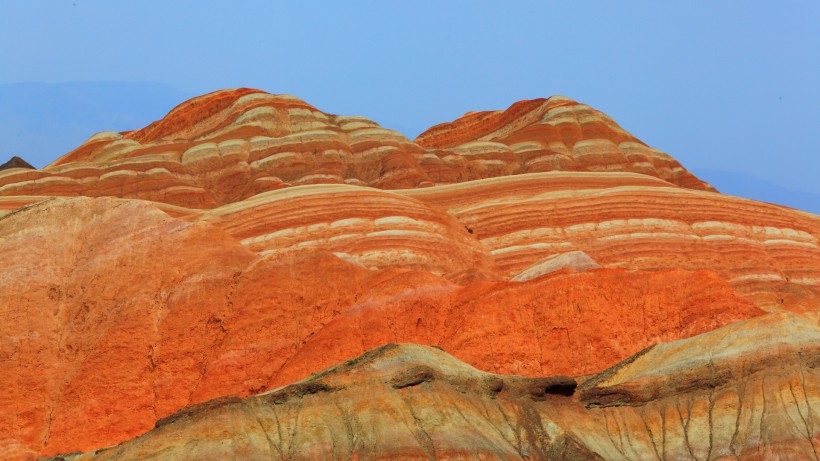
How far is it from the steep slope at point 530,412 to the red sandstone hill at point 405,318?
91 mm

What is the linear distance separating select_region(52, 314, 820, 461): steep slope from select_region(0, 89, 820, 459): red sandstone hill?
3.6 inches

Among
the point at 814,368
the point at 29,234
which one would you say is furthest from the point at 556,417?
the point at 29,234

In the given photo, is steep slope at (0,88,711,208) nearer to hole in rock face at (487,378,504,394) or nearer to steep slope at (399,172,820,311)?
steep slope at (399,172,820,311)

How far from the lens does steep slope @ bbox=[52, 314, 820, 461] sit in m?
38.8

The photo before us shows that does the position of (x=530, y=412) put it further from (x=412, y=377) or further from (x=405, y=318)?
(x=405, y=318)

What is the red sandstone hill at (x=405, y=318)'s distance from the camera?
135 feet

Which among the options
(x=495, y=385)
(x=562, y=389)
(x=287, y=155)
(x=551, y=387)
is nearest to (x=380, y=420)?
(x=495, y=385)

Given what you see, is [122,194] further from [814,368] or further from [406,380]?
[814,368]

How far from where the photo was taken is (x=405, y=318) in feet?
174

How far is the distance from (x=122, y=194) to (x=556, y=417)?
47300mm

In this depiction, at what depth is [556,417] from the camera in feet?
141

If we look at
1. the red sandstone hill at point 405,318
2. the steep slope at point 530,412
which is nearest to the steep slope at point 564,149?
the red sandstone hill at point 405,318

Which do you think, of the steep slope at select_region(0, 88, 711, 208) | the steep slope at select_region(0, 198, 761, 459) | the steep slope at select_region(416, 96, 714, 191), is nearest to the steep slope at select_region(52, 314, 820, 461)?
the steep slope at select_region(0, 198, 761, 459)

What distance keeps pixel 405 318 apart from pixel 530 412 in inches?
454
